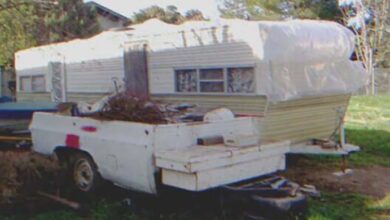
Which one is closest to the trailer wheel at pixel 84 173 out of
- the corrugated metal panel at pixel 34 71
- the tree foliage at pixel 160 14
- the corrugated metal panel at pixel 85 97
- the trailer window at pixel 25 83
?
the corrugated metal panel at pixel 85 97

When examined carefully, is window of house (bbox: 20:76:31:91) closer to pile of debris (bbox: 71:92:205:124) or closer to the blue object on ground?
the blue object on ground

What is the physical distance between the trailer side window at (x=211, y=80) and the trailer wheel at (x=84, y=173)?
324 cm

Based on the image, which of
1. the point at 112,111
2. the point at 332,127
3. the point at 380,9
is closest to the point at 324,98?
the point at 332,127

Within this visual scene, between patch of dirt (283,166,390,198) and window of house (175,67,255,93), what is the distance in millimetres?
1564

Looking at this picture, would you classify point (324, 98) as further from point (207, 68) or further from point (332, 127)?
point (207, 68)

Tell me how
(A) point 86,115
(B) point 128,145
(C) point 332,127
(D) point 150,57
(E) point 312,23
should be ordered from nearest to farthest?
(B) point 128,145, (A) point 86,115, (E) point 312,23, (C) point 332,127, (D) point 150,57

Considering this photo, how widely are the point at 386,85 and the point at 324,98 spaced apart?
62.2 feet

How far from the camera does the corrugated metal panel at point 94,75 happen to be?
34.5 feet

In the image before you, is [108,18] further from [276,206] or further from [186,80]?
[276,206]

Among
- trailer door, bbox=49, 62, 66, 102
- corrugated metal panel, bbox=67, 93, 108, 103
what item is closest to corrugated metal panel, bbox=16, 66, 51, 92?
trailer door, bbox=49, 62, 66, 102

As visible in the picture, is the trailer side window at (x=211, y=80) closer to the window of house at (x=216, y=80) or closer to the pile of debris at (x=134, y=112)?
the window of house at (x=216, y=80)

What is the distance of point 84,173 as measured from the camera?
5.55 m

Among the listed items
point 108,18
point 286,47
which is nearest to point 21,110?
point 286,47

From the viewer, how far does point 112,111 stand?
539cm
